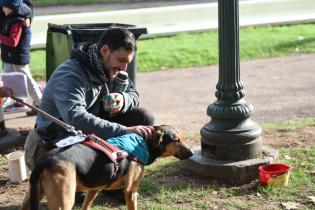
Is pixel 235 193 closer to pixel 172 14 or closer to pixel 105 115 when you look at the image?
pixel 105 115

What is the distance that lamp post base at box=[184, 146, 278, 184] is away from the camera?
5.13 meters

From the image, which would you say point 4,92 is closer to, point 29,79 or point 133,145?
point 133,145

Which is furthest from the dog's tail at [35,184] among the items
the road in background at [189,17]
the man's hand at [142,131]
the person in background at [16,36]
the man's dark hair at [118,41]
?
the road in background at [189,17]

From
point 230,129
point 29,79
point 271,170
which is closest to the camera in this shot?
point 271,170

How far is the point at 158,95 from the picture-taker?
904cm

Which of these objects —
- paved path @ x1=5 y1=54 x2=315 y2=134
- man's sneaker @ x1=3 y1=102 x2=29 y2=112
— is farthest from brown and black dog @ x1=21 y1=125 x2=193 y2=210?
man's sneaker @ x1=3 y1=102 x2=29 y2=112

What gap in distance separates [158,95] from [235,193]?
4168 mm

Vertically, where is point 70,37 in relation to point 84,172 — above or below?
above

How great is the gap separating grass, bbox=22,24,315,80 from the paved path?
315 millimetres

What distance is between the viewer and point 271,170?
510 centimetres

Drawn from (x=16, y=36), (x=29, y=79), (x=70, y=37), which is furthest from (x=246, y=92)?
(x=70, y=37)

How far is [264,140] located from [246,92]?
2728 mm

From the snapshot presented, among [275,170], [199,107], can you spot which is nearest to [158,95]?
[199,107]

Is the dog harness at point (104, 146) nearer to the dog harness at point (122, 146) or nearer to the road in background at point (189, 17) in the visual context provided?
the dog harness at point (122, 146)
